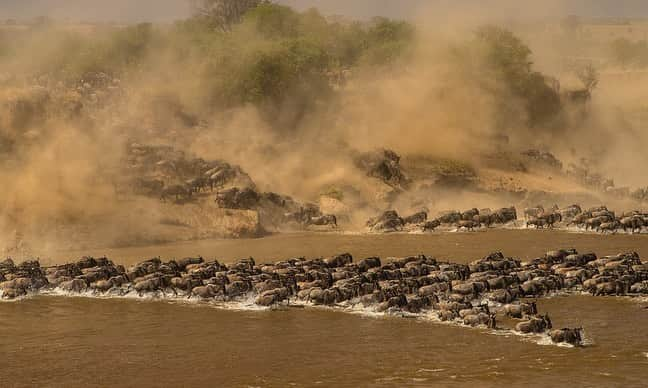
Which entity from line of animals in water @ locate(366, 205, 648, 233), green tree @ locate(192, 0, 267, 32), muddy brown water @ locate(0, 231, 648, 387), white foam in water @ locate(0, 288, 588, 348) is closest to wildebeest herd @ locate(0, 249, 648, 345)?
white foam in water @ locate(0, 288, 588, 348)

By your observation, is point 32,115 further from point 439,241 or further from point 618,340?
point 618,340

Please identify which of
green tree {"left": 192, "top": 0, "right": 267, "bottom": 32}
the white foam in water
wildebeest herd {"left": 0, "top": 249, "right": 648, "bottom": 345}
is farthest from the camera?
green tree {"left": 192, "top": 0, "right": 267, "bottom": 32}

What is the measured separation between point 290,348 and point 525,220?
2276cm

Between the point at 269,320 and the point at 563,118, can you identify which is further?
the point at 563,118

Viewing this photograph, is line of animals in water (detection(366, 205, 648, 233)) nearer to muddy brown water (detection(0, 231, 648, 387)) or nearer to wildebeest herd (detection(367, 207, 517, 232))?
wildebeest herd (detection(367, 207, 517, 232))

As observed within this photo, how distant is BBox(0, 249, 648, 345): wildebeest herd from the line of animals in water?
8.92 meters

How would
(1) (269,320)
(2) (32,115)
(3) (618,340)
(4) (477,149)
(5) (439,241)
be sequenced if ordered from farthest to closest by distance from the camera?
(4) (477,149) < (2) (32,115) < (5) (439,241) < (1) (269,320) < (3) (618,340)

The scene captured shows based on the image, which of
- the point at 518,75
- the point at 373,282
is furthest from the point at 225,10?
the point at 373,282

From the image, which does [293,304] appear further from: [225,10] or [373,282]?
[225,10]

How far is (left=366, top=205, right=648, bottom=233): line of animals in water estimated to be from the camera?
130 feet

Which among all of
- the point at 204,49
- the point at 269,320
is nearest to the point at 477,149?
the point at 204,49

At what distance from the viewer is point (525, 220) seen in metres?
42.9

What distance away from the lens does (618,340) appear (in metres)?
22.6

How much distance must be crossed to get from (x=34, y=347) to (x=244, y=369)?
534 centimetres
